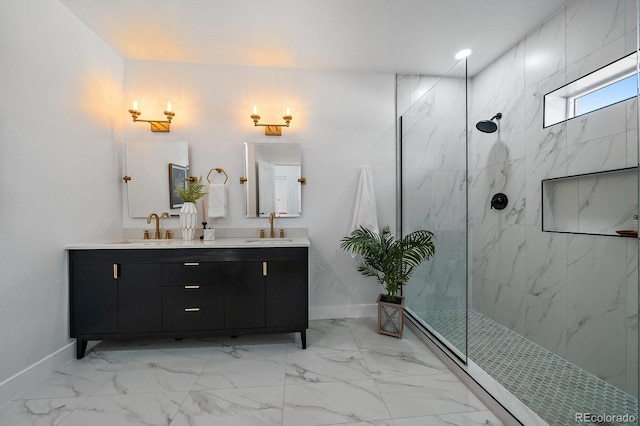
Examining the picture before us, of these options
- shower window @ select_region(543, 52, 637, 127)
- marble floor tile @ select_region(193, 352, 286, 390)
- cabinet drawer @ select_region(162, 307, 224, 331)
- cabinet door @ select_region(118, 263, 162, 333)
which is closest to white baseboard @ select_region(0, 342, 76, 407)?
cabinet door @ select_region(118, 263, 162, 333)

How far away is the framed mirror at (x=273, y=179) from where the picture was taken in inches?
104

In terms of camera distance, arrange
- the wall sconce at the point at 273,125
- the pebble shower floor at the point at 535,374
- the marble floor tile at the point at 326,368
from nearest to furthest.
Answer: the pebble shower floor at the point at 535,374, the marble floor tile at the point at 326,368, the wall sconce at the point at 273,125

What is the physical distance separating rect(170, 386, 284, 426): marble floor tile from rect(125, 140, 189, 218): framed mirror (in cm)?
167

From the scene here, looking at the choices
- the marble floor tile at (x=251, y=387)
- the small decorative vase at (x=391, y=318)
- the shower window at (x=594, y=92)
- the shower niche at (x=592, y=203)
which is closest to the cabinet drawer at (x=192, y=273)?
the marble floor tile at (x=251, y=387)

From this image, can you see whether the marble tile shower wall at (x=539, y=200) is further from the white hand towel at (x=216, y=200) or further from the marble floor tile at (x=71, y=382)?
the marble floor tile at (x=71, y=382)

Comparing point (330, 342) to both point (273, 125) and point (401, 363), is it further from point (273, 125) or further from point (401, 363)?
point (273, 125)

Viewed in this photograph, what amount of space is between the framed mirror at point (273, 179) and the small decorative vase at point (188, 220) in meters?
0.48

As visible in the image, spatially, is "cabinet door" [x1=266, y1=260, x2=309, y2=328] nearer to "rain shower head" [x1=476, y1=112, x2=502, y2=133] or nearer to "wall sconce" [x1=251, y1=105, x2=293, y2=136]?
"wall sconce" [x1=251, y1=105, x2=293, y2=136]

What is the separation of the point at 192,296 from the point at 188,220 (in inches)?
27.7

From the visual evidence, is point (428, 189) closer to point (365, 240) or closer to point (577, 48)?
point (365, 240)

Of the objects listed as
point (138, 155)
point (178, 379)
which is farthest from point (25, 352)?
point (138, 155)

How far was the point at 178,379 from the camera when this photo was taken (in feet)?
5.81

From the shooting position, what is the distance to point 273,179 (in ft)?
8.75

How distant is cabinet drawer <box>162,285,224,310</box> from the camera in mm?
2043
